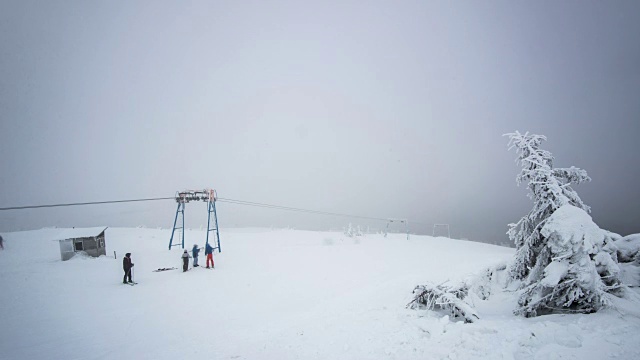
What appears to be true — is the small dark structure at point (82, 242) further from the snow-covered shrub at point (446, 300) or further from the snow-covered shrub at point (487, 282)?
the snow-covered shrub at point (487, 282)

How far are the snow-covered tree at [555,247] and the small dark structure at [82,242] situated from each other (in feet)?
101

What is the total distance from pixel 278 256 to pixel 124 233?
32.4 m

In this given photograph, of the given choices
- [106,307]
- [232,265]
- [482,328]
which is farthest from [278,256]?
[482,328]

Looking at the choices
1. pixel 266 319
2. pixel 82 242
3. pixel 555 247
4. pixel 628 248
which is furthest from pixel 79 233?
pixel 628 248

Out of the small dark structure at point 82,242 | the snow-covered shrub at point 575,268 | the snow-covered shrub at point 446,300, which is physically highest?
the snow-covered shrub at point 575,268

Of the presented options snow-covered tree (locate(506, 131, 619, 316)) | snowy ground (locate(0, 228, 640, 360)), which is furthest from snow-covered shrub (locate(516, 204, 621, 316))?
snowy ground (locate(0, 228, 640, 360))

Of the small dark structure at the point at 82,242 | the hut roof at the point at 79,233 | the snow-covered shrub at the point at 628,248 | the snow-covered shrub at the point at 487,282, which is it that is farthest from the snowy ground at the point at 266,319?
the hut roof at the point at 79,233

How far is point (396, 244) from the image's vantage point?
30469 mm

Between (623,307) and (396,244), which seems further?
(396,244)

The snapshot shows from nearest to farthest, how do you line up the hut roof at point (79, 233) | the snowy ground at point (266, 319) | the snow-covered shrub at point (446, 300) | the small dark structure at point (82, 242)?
1. the snowy ground at point (266, 319)
2. the snow-covered shrub at point (446, 300)
3. the small dark structure at point (82, 242)
4. the hut roof at point (79, 233)

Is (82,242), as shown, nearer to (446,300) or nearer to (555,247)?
(446,300)

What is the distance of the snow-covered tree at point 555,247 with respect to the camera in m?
6.55

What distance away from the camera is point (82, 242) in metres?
22.1

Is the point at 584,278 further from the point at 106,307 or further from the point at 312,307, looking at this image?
the point at 106,307
